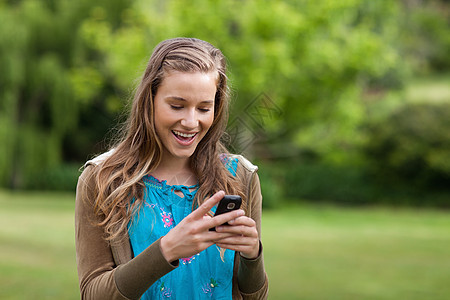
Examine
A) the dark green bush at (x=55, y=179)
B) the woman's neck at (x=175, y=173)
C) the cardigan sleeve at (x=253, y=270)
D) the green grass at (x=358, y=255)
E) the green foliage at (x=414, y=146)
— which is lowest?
the cardigan sleeve at (x=253, y=270)

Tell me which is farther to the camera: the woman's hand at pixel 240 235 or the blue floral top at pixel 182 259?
the blue floral top at pixel 182 259

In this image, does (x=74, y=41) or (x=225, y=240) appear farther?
(x=74, y=41)

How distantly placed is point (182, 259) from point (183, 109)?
17.0 inches

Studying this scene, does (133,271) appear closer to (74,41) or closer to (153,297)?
(153,297)

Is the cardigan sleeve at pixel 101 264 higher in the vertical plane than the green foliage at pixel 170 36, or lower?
lower

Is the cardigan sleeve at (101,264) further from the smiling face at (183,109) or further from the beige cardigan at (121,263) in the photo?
the smiling face at (183,109)

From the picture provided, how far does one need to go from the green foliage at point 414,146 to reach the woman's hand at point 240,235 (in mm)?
19464

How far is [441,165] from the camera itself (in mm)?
19766

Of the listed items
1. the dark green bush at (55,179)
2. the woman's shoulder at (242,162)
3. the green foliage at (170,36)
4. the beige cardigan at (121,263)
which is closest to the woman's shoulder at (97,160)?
the beige cardigan at (121,263)

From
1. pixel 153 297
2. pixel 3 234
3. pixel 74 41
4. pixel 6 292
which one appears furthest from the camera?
pixel 74 41

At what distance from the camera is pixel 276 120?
1889 centimetres

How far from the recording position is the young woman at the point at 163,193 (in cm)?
164

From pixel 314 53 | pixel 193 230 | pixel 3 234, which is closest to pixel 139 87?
pixel 193 230

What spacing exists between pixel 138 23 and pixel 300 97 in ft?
22.5
